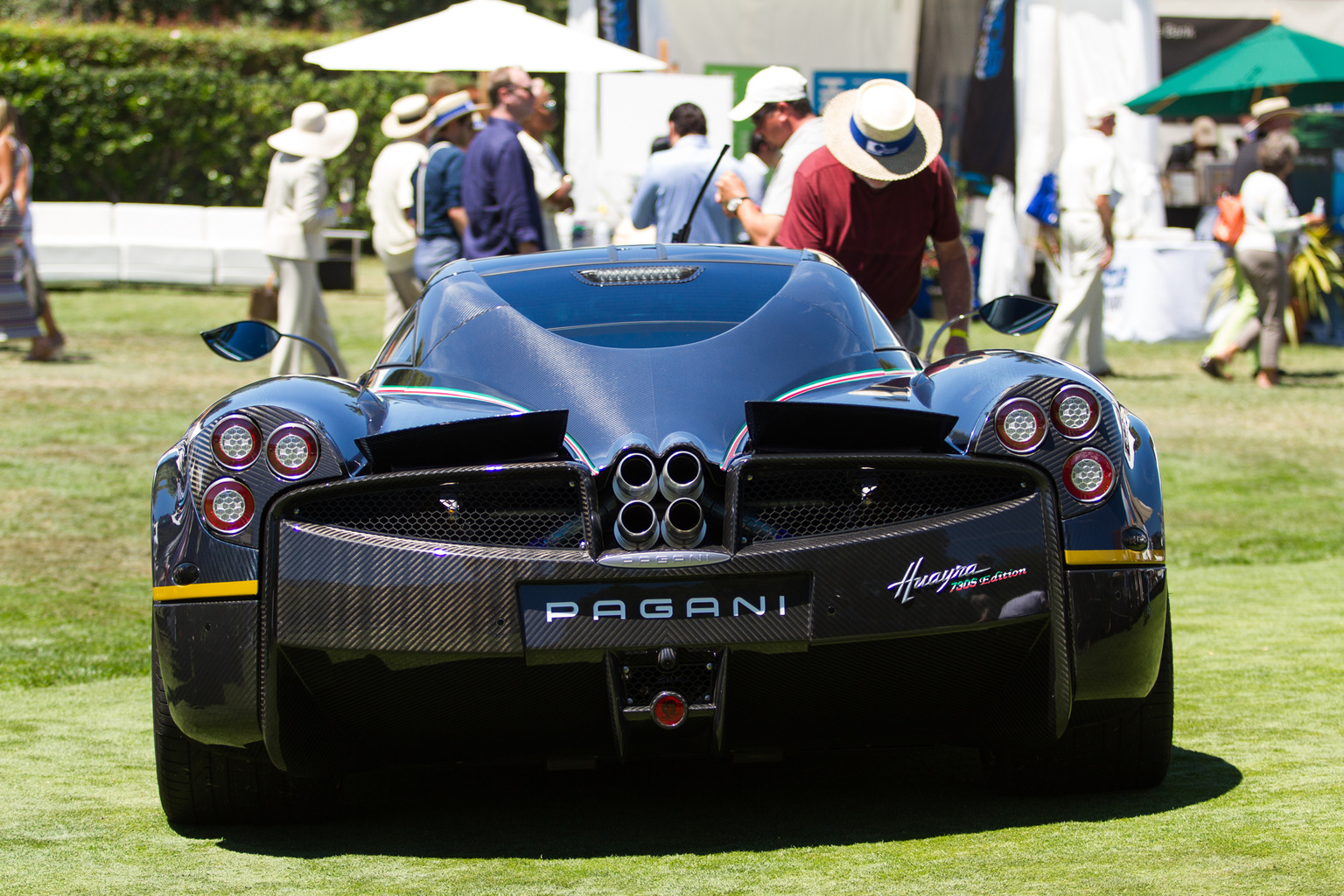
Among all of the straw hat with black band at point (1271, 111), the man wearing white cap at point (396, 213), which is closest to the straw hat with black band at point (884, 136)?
the man wearing white cap at point (396, 213)

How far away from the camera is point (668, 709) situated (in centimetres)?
304

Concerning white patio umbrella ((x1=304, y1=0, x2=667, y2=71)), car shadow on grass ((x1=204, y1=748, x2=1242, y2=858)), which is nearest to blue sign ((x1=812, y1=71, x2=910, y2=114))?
white patio umbrella ((x1=304, y1=0, x2=667, y2=71))

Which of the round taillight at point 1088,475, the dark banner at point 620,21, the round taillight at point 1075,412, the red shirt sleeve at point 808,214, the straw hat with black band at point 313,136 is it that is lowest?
the round taillight at point 1088,475

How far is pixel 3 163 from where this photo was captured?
12414mm

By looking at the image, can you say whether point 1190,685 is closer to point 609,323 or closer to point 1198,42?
point 609,323

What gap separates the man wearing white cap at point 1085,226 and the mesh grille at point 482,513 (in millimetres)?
9900

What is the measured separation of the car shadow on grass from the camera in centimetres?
328

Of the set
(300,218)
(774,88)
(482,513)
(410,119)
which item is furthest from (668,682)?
(410,119)

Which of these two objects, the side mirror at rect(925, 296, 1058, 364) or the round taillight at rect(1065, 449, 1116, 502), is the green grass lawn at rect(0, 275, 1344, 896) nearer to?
the round taillight at rect(1065, 449, 1116, 502)

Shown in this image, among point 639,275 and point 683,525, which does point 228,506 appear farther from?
point 639,275

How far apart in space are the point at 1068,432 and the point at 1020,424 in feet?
0.33

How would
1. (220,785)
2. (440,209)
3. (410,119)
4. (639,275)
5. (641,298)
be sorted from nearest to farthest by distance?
1. (220,785)
2. (641,298)
3. (639,275)
4. (440,209)
5. (410,119)

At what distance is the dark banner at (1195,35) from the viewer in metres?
20.8

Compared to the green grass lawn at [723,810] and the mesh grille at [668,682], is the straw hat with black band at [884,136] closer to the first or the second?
the green grass lawn at [723,810]
